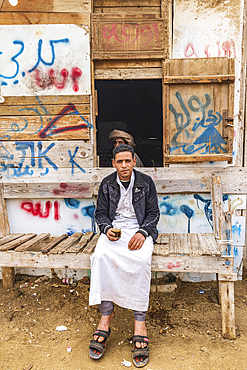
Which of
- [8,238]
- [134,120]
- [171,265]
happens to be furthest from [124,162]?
[134,120]

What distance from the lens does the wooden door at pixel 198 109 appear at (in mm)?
3420

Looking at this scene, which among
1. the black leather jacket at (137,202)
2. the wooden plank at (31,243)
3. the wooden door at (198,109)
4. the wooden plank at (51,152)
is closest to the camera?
the black leather jacket at (137,202)

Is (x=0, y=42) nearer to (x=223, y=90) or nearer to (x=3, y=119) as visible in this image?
(x=3, y=119)

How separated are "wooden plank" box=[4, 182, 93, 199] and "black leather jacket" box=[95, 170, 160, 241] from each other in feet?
2.46

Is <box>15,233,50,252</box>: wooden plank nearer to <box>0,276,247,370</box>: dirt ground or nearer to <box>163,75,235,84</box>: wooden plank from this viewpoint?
<box>0,276,247,370</box>: dirt ground

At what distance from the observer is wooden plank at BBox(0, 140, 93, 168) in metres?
3.75

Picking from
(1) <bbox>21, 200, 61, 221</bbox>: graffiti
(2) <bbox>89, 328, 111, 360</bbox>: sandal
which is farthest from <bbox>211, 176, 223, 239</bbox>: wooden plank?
(1) <bbox>21, 200, 61, 221</bbox>: graffiti

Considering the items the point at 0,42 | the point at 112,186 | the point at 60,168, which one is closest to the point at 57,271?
the point at 60,168

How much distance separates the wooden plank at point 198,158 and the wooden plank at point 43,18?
6.60 feet

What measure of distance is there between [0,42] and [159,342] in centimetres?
400

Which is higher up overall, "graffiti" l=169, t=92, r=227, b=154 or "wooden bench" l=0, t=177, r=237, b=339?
"graffiti" l=169, t=92, r=227, b=154

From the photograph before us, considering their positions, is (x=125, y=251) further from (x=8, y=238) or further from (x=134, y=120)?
(x=134, y=120)

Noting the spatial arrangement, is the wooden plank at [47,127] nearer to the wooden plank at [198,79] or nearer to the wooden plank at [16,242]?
the wooden plank at [198,79]

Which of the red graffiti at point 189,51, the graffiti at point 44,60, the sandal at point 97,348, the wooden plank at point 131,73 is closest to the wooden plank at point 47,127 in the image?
the graffiti at point 44,60
